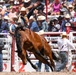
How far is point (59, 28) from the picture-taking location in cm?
1141

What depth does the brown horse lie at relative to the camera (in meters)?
8.26

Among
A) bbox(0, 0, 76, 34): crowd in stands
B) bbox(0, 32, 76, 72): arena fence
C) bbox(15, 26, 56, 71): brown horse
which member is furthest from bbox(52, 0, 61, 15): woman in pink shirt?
bbox(15, 26, 56, 71): brown horse

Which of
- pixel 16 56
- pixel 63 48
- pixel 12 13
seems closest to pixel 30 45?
pixel 63 48

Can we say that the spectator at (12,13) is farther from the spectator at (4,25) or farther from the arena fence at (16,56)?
the arena fence at (16,56)

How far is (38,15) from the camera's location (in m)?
12.2

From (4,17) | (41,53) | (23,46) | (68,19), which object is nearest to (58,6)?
(68,19)

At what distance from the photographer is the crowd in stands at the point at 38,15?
11.2 metres

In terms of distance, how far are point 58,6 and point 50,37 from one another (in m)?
2.31

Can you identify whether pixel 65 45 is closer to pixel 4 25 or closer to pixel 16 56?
pixel 16 56

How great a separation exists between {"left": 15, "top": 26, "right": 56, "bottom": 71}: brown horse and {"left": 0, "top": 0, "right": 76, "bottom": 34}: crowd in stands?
1150 mm

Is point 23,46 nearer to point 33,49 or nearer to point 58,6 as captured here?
point 33,49

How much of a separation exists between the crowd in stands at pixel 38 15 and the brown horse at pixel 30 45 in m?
1.15

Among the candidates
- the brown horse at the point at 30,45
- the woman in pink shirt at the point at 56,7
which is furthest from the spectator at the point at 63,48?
the woman in pink shirt at the point at 56,7

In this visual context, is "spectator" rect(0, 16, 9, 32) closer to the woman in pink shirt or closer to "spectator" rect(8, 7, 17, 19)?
"spectator" rect(8, 7, 17, 19)
